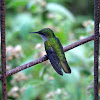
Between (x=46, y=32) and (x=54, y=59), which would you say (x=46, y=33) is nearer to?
(x=46, y=32)

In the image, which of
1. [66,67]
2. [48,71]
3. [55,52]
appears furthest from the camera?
[48,71]

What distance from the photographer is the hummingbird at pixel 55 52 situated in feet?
3.99

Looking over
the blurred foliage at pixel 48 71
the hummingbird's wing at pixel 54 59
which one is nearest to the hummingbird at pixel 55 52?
the hummingbird's wing at pixel 54 59

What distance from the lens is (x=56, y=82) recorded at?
205 centimetres

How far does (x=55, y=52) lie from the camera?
4.49 feet

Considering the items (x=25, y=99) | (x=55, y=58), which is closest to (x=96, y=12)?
(x=55, y=58)

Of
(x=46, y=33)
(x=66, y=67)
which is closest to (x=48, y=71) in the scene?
(x=46, y=33)

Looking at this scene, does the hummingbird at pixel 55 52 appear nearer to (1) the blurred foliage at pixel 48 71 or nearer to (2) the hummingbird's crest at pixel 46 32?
(2) the hummingbird's crest at pixel 46 32

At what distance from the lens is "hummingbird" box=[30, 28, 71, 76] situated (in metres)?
1.22

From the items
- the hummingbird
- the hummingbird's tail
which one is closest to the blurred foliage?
the hummingbird

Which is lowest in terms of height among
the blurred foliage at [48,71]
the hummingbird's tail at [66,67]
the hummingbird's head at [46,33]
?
the blurred foliage at [48,71]

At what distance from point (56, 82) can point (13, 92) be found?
13.0 inches

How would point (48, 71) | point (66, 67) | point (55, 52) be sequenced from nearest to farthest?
point (66, 67), point (55, 52), point (48, 71)

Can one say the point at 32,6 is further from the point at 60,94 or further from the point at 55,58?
the point at 55,58
